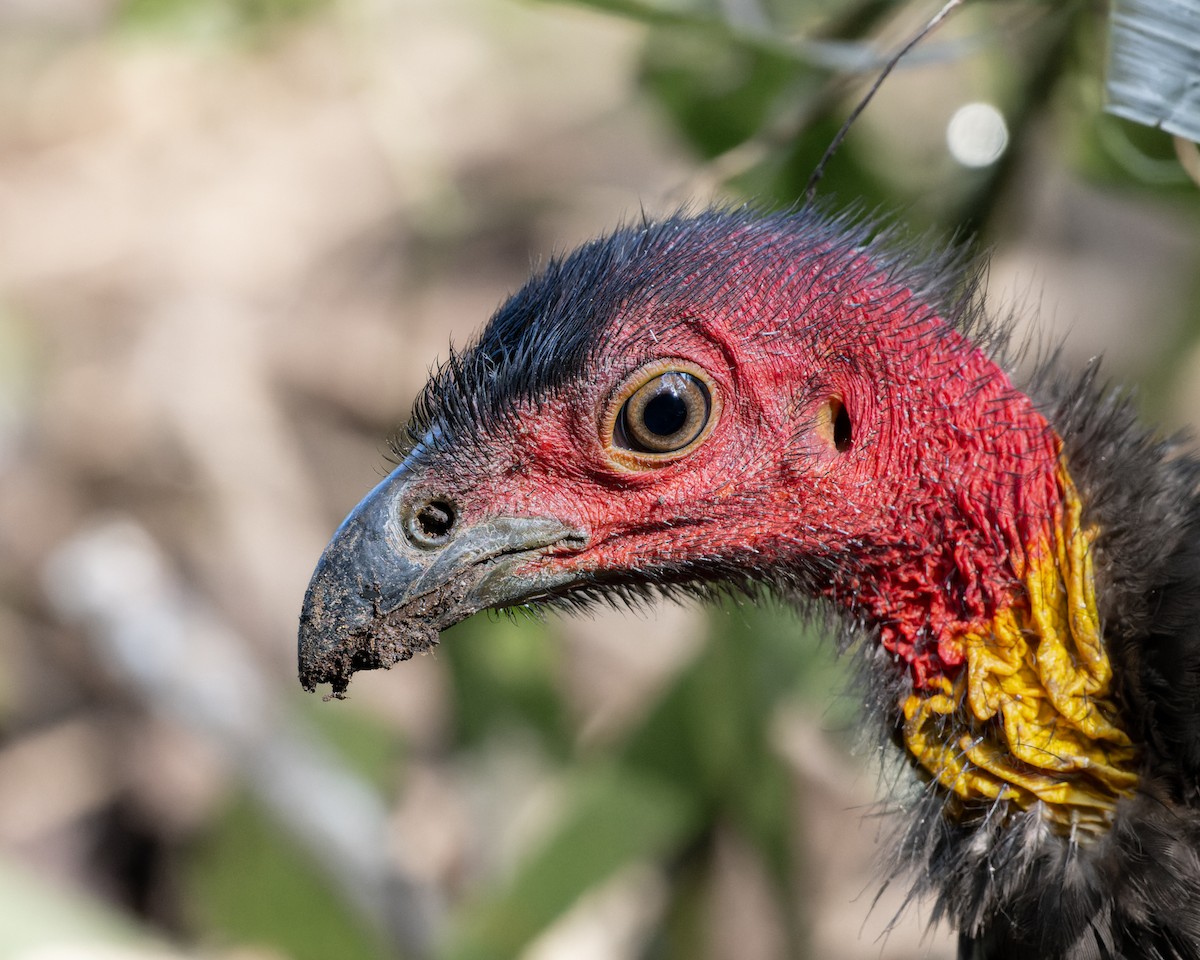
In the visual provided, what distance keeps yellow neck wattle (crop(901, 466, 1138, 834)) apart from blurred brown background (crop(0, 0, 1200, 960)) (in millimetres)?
336

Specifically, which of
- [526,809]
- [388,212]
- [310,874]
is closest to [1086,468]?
[526,809]

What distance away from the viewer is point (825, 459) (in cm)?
208

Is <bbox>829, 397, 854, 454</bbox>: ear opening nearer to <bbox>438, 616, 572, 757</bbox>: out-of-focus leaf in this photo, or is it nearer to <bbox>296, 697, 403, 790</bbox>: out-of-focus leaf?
<bbox>438, 616, 572, 757</bbox>: out-of-focus leaf

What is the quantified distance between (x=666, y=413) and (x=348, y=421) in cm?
364

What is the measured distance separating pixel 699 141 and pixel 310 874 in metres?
2.25

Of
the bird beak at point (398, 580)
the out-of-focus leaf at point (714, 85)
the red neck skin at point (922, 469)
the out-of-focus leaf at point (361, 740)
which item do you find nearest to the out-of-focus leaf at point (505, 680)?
the out-of-focus leaf at point (361, 740)

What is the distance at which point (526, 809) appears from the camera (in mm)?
3902

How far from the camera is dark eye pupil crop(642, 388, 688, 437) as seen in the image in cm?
203

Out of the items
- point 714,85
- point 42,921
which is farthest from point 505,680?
point 714,85

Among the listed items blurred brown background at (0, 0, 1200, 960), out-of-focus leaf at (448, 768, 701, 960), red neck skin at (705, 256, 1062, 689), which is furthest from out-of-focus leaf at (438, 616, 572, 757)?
red neck skin at (705, 256, 1062, 689)

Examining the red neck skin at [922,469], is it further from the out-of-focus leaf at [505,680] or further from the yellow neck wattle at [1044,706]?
the out-of-focus leaf at [505,680]

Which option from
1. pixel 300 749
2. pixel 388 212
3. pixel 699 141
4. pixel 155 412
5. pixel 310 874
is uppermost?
pixel 388 212

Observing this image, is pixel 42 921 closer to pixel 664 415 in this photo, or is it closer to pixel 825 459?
pixel 664 415

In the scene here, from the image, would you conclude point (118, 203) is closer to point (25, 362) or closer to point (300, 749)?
point (25, 362)
